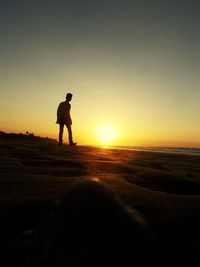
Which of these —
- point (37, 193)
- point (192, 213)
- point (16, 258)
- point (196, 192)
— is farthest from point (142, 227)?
point (196, 192)

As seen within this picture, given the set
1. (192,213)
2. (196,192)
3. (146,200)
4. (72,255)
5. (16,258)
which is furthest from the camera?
(196,192)

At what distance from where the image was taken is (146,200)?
2375 millimetres

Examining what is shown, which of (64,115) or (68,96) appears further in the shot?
(68,96)

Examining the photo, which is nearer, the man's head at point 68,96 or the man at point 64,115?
the man at point 64,115

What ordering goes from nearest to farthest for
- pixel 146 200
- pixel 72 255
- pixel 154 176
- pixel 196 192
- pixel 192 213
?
pixel 72 255 < pixel 192 213 < pixel 146 200 < pixel 196 192 < pixel 154 176

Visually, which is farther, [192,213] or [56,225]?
[192,213]

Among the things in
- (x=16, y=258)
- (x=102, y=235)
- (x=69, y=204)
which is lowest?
(x=16, y=258)

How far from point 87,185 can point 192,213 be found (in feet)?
4.08

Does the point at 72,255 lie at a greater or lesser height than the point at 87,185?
lesser

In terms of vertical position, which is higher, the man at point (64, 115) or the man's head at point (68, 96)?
the man's head at point (68, 96)

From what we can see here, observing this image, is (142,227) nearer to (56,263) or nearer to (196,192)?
(56,263)

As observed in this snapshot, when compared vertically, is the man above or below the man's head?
below

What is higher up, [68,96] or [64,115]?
[68,96]

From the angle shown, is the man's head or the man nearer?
the man
